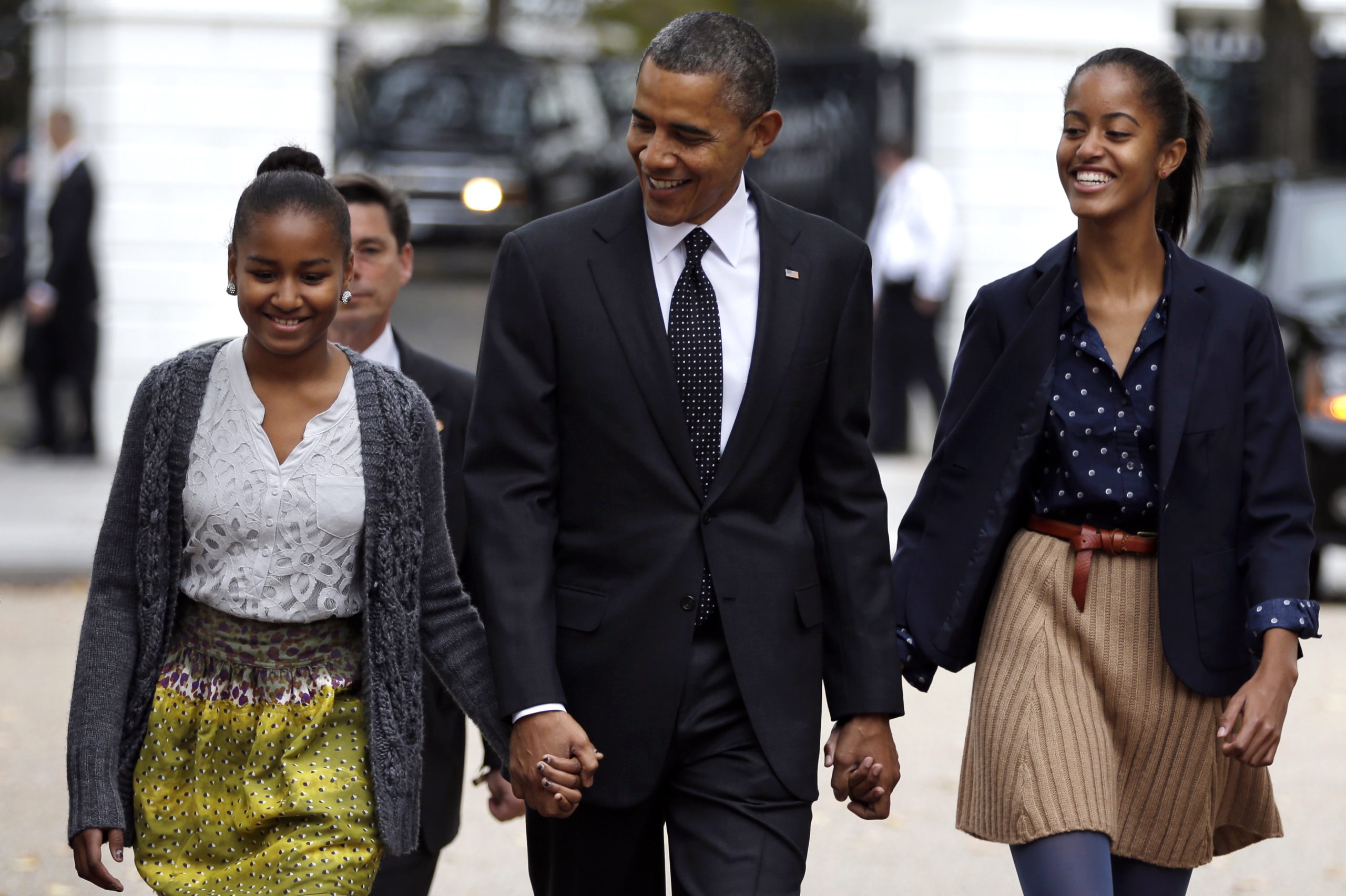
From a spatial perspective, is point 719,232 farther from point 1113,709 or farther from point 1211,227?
point 1211,227

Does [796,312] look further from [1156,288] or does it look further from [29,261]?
[29,261]

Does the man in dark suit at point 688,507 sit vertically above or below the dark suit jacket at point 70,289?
above

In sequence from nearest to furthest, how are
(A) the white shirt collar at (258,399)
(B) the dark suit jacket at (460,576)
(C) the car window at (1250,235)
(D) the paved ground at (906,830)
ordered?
(A) the white shirt collar at (258,399)
(B) the dark suit jacket at (460,576)
(D) the paved ground at (906,830)
(C) the car window at (1250,235)

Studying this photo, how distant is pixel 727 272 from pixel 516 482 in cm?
56

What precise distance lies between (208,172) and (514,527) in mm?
11013

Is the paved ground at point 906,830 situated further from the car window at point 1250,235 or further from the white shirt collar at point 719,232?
the white shirt collar at point 719,232

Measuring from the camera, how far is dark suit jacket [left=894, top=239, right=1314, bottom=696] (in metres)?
3.84

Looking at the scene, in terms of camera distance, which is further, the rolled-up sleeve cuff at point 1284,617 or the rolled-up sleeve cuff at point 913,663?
the rolled-up sleeve cuff at point 913,663

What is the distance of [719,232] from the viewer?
3.79m

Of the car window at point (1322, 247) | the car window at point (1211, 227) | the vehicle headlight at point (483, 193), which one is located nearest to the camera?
the car window at point (1322, 247)

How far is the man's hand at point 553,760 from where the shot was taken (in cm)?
349

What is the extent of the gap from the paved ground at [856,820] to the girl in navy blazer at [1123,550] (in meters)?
2.27

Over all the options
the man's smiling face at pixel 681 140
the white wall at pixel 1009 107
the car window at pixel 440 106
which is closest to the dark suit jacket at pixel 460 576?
the man's smiling face at pixel 681 140

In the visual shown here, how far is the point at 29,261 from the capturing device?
15.9 meters
